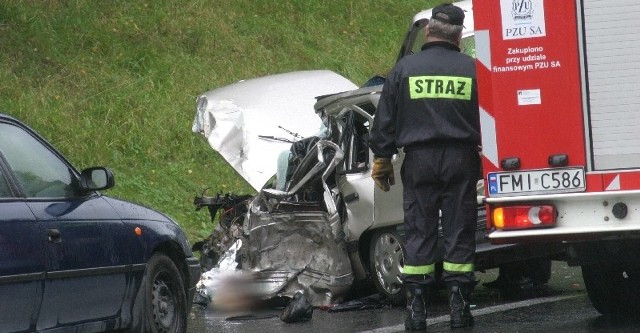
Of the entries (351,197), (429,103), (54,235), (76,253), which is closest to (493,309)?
(351,197)

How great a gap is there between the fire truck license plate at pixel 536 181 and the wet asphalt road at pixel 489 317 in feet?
3.47

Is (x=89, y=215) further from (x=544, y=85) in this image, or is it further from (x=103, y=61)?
(x=103, y=61)

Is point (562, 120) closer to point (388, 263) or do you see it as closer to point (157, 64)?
point (388, 263)

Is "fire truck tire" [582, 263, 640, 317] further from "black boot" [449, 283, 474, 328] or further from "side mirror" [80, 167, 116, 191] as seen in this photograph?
"side mirror" [80, 167, 116, 191]

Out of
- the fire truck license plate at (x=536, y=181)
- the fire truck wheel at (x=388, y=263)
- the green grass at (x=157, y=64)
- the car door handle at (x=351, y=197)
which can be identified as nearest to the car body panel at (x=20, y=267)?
the fire truck license plate at (x=536, y=181)

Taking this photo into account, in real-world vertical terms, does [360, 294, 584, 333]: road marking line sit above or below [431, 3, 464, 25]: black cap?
below

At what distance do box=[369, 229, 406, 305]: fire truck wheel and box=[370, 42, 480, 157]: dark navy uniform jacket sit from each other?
176 cm

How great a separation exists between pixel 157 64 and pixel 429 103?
11299 mm

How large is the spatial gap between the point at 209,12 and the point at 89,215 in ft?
46.1

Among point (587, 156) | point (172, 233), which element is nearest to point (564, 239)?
point (587, 156)

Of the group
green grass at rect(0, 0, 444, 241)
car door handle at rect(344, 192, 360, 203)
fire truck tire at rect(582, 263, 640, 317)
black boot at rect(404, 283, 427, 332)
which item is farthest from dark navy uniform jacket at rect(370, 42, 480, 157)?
green grass at rect(0, 0, 444, 241)

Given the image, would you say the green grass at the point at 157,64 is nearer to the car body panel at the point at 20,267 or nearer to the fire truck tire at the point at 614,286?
the fire truck tire at the point at 614,286

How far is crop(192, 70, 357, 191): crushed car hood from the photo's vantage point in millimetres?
11891

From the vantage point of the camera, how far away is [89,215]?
753 cm
